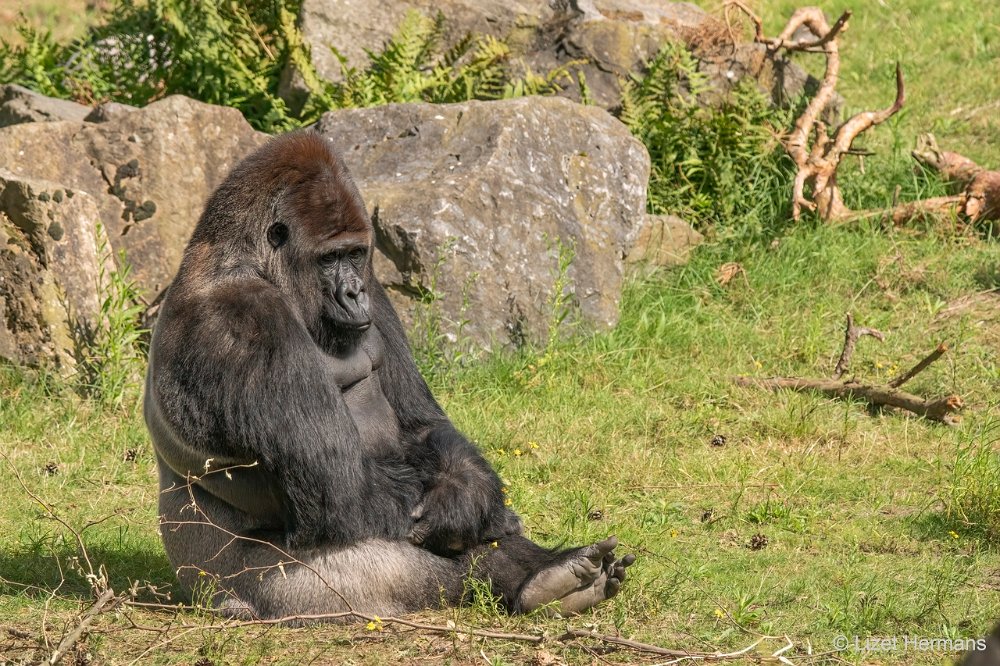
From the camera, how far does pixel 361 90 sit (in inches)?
297

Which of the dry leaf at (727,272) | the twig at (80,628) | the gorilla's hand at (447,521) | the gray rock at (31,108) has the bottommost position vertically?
the dry leaf at (727,272)

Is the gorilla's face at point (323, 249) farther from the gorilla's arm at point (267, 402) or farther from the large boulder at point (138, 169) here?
the large boulder at point (138, 169)

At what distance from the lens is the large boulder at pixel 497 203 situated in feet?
20.2

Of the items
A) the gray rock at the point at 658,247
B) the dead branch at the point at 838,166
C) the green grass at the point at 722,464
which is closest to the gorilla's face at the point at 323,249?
the green grass at the point at 722,464

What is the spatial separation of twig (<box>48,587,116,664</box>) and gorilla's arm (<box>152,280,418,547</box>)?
0.48 metres

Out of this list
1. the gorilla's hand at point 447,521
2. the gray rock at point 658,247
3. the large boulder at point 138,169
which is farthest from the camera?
the gray rock at point 658,247

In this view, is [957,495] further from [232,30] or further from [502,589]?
[232,30]

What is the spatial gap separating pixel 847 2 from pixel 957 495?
24.2 ft

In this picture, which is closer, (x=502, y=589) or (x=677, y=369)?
(x=502, y=589)

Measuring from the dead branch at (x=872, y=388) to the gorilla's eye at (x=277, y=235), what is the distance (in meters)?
3.01

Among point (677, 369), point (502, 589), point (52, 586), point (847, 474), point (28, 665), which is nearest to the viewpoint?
point (28, 665)

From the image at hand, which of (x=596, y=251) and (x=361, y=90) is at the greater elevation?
(x=361, y=90)

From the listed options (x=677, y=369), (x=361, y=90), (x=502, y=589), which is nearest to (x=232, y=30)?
(x=361, y=90)

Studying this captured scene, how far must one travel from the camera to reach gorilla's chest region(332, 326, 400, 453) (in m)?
3.91
